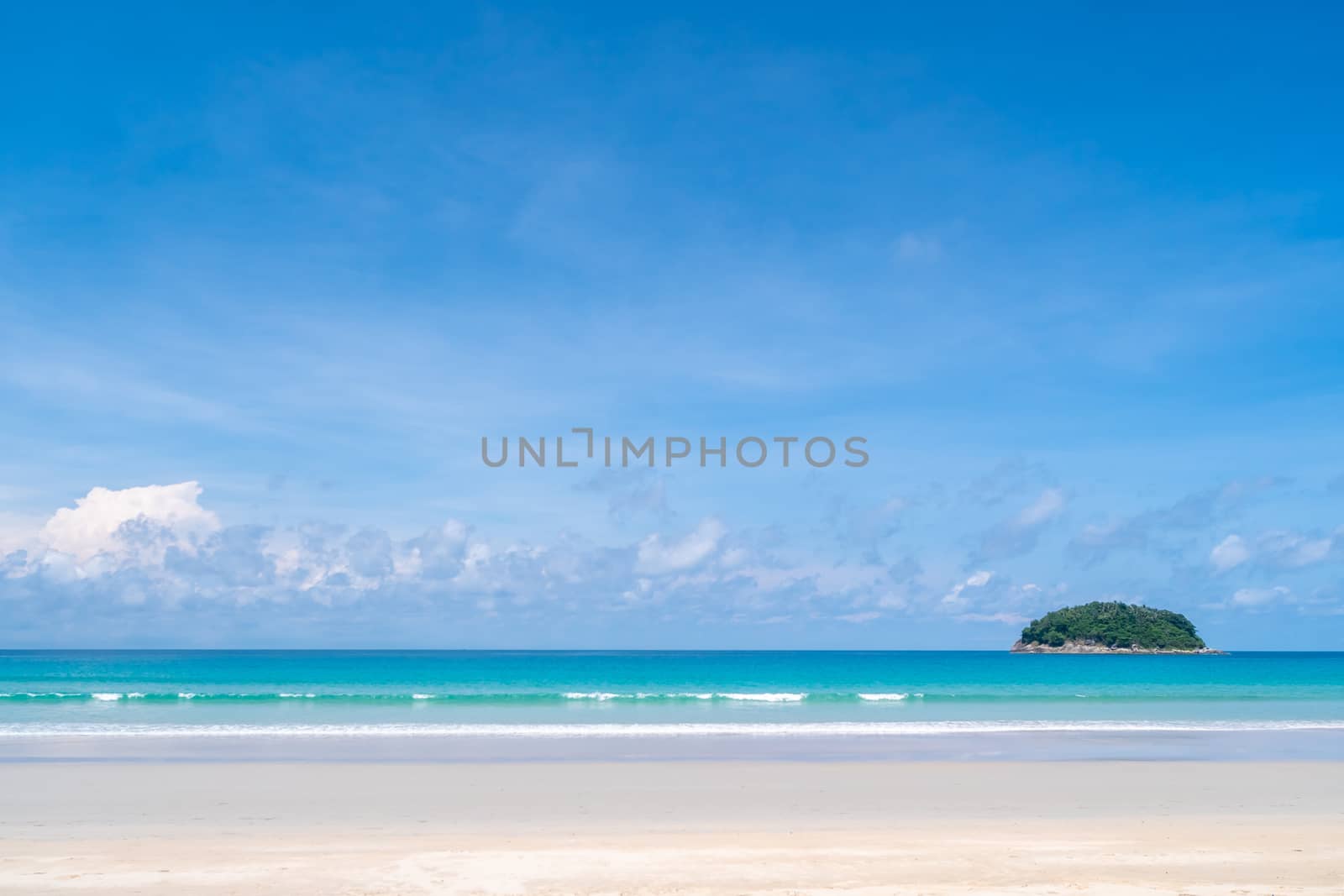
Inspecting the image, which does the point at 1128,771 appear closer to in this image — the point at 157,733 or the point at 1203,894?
the point at 1203,894

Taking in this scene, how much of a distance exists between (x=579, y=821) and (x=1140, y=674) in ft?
230

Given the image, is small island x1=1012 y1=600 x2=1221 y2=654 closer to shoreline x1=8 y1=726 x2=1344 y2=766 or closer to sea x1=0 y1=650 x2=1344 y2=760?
sea x1=0 y1=650 x2=1344 y2=760

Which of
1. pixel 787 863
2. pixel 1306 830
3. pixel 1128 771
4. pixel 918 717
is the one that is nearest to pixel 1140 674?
pixel 918 717

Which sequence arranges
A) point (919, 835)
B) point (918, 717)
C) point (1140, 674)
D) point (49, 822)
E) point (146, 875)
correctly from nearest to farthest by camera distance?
1. point (146, 875)
2. point (919, 835)
3. point (49, 822)
4. point (918, 717)
5. point (1140, 674)

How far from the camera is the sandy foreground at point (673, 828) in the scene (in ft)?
33.6

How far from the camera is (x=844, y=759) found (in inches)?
784

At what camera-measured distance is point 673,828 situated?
13.2 meters

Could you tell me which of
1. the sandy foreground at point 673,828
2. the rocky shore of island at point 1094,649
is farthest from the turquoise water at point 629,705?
the rocky shore of island at point 1094,649

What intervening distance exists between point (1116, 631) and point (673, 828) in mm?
127864

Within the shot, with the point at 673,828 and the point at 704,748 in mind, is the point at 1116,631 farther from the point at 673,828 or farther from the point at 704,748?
the point at 673,828

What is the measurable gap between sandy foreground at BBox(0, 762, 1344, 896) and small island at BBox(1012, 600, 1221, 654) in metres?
117

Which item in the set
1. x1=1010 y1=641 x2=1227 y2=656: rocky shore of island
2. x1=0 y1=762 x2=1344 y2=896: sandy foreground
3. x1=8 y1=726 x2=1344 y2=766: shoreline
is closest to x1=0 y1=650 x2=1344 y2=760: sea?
x1=8 y1=726 x2=1344 y2=766: shoreline

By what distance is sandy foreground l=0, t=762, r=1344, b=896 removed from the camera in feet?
33.6

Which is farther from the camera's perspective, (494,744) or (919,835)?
(494,744)
